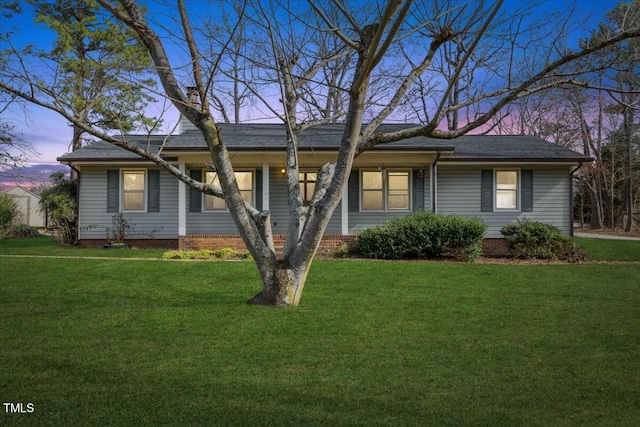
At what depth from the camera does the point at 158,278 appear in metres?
9.17

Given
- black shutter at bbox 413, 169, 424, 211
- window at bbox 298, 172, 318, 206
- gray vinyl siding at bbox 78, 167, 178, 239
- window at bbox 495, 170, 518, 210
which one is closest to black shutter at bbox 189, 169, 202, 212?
gray vinyl siding at bbox 78, 167, 178, 239

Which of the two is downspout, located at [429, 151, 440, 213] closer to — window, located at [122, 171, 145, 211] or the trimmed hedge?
the trimmed hedge

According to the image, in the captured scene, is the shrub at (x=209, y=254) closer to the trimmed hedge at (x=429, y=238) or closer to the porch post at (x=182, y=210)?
the porch post at (x=182, y=210)

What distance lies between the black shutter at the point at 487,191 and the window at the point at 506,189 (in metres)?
0.24

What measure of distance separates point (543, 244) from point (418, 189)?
419 cm

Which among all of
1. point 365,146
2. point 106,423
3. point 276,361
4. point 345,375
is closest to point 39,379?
point 106,423

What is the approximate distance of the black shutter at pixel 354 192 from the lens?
15.9 metres

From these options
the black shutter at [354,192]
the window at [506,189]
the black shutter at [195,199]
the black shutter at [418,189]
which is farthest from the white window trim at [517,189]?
the black shutter at [195,199]

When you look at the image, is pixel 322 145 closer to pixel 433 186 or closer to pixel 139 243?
pixel 433 186

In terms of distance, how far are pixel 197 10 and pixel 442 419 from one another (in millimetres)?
6415

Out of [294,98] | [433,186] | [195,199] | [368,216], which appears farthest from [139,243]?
[294,98]

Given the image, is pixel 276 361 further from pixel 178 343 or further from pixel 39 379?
pixel 39 379

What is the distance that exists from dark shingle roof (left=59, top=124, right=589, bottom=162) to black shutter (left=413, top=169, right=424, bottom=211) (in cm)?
92

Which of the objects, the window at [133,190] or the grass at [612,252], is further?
the window at [133,190]
